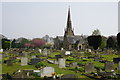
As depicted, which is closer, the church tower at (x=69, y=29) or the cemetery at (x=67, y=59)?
the cemetery at (x=67, y=59)

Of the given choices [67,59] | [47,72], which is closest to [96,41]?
[67,59]

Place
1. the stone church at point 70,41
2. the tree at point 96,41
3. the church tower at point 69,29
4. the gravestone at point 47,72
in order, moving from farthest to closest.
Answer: the church tower at point 69,29 → the stone church at point 70,41 → the tree at point 96,41 → the gravestone at point 47,72

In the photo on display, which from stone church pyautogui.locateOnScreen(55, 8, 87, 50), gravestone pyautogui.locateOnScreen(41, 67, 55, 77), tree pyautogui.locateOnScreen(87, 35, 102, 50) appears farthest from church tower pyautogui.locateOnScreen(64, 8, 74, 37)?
gravestone pyautogui.locateOnScreen(41, 67, 55, 77)

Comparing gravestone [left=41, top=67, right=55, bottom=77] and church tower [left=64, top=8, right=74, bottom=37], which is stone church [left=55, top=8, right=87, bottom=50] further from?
gravestone [left=41, top=67, right=55, bottom=77]

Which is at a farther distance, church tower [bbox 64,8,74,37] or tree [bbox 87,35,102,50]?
church tower [bbox 64,8,74,37]

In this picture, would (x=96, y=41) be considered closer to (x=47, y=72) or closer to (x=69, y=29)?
(x=69, y=29)

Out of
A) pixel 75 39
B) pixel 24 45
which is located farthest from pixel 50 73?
pixel 24 45

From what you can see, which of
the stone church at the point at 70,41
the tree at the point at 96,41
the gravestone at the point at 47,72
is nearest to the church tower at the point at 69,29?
the stone church at the point at 70,41

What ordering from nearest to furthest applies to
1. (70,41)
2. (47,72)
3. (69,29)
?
(47,72) → (70,41) → (69,29)

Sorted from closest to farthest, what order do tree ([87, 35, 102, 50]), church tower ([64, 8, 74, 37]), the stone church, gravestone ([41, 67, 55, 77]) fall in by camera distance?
gravestone ([41, 67, 55, 77]), tree ([87, 35, 102, 50]), the stone church, church tower ([64, 8, 74, 37])

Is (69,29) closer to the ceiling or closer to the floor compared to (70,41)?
closer to the ceiling

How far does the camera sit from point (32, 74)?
50.8ft

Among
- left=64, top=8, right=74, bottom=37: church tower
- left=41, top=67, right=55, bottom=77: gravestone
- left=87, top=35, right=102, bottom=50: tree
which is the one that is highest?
left=64, top=8, right=74, bottom=37: church tower

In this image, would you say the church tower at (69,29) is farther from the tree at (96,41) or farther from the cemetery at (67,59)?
the tree at (96,41)
